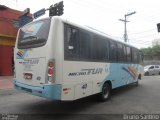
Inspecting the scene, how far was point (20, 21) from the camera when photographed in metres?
21.3

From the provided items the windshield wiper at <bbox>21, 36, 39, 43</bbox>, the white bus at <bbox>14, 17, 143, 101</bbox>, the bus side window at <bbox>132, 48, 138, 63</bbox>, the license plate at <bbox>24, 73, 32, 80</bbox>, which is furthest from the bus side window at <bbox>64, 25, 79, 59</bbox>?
the bus side window at <bbox>132, 48, 138, 63</bbox>

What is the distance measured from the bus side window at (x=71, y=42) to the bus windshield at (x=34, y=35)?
62cm

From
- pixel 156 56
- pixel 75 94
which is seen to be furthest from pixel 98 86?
pixel 156 56

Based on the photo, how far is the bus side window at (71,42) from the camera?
6.71 m

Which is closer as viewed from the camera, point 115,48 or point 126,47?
point 115,48

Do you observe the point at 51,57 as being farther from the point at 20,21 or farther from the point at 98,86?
the point at 20,21

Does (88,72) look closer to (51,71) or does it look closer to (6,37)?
(51,71)

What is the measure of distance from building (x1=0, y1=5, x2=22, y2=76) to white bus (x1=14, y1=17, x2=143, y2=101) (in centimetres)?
1351

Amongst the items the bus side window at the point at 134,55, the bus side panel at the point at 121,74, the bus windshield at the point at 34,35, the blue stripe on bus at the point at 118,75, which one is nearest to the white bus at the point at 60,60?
the bus windshield at the point at 34,35

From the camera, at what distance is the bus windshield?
6.72m

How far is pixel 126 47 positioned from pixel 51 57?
6899 mm

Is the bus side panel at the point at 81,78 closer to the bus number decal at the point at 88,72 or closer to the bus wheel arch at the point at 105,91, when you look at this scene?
the bus number decal at the point at 88,72

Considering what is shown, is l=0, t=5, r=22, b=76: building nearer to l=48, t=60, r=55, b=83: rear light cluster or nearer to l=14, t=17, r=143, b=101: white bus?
l=14, t=17, r=143, b=101: white bus

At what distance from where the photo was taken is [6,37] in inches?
811
